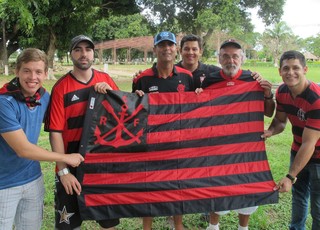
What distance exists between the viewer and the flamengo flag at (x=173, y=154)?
338 centimetres

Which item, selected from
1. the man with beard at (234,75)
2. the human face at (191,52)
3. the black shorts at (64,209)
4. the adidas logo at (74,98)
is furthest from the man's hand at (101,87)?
the human face at (191,52)

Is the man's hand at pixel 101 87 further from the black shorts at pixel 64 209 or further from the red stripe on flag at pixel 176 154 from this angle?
the black shorts at pixel 64 209

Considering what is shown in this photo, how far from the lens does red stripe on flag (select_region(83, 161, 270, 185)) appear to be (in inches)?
134

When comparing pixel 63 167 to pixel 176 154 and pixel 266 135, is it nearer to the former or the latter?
pixel 176 154

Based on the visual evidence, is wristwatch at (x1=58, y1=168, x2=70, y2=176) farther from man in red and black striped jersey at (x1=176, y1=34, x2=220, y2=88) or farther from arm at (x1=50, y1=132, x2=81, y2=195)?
man in red and black striped jersey at (x1=176, y1=34, x2=220, y2=88)

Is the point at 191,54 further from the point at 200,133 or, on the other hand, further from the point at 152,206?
the point at 152,206

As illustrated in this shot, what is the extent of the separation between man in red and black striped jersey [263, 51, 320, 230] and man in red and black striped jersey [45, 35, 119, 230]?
1925mm

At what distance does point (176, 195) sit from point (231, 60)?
1.73 meters

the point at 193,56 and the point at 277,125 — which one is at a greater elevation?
the point at 193,56

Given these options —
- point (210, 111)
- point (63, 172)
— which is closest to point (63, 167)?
point (63, 172)

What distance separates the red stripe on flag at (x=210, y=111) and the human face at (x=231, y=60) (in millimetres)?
415

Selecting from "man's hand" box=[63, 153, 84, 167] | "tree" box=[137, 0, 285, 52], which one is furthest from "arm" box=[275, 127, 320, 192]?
"tree" box=[137, 0, 285, 52]

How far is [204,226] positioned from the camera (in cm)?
435

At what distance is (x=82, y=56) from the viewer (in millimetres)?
3229
